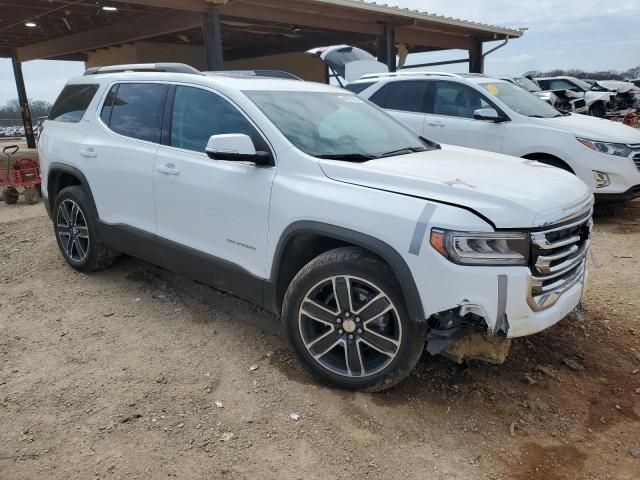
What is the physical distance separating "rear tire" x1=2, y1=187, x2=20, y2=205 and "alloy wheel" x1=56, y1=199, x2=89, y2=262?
4.96 m

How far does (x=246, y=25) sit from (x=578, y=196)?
505 inches

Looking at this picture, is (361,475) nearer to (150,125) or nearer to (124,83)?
(150,125)

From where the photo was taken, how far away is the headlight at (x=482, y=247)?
8.64 ft

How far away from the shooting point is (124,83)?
459 cm

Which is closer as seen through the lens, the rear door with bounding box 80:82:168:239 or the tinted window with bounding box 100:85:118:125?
the rear door with bounding box 80:82:168:239

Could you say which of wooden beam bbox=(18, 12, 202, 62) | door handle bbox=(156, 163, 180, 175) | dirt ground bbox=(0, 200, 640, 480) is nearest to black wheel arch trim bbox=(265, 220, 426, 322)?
dirt ground bbox=(0, 200, 640, 480)

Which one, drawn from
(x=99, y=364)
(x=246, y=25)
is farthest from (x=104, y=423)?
(x=246, y=25)

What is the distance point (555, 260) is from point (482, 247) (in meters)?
0.46

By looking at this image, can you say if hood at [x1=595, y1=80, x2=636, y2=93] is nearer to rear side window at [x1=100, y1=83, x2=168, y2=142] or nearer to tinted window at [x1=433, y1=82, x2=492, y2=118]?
tinted window at [x1=433, y1=82, x2=492, y2=118]

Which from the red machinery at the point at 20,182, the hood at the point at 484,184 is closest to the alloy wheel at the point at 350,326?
the hood at the point at 484,184

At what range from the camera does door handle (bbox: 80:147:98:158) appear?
4617mm

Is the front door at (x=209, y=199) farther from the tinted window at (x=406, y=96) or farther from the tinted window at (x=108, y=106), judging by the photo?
the tinted window at (x=406, y=96)

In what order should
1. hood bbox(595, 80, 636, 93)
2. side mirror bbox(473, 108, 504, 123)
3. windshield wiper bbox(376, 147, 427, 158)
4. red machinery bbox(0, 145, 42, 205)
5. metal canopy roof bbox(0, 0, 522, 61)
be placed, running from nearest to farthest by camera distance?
windshield wiper bbox(376, 147, 427, 158) < side mirror bbox(473, 108, 504, 123) < red machinery bbox(0, 145, 42, 205) < metal canopy roof bbox(0, 0, 522, 61) < hood bbox(595, 80, 636, 93)

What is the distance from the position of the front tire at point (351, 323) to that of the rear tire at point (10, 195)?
802 centimetres
